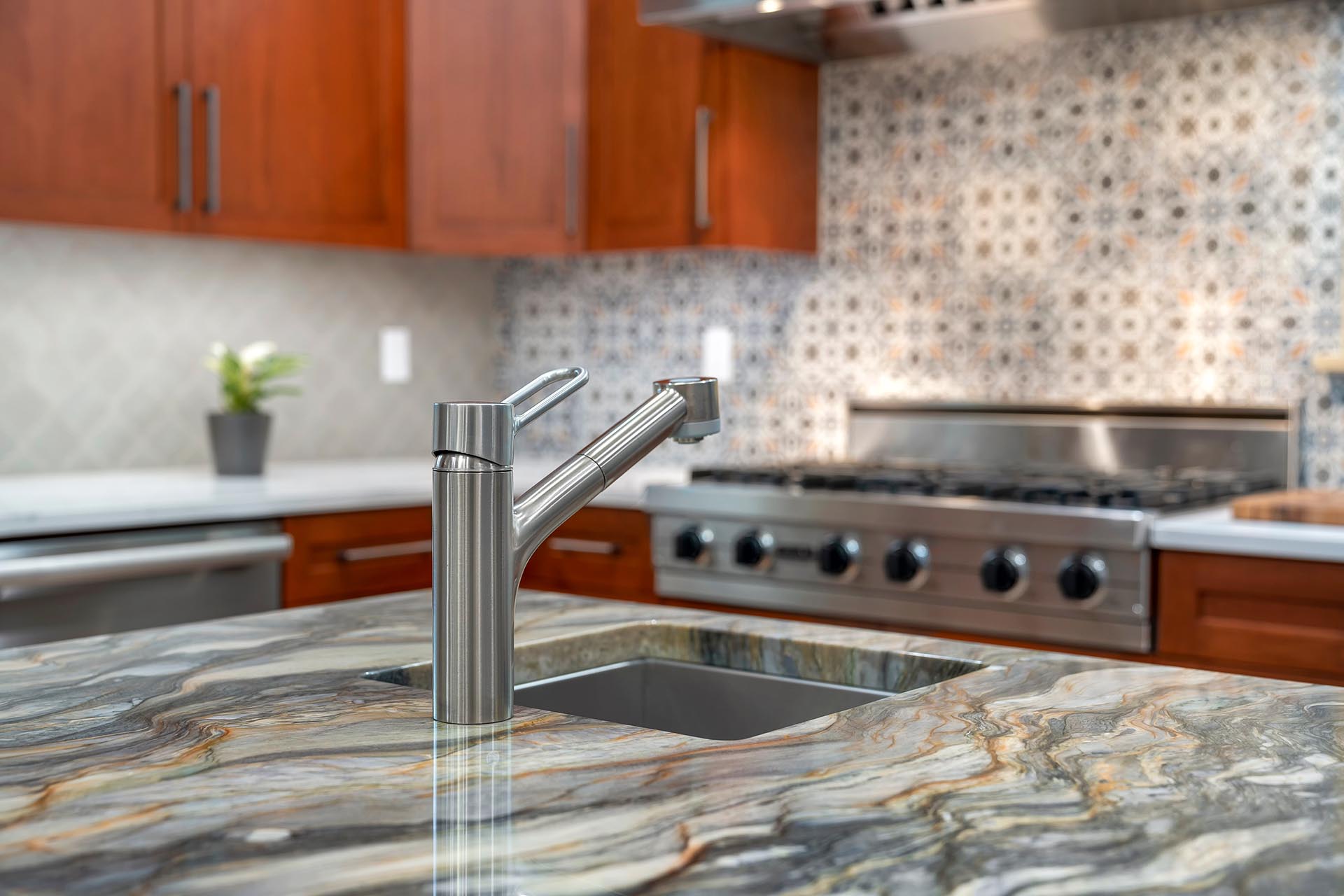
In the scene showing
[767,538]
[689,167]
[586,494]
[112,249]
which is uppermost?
[689,167]

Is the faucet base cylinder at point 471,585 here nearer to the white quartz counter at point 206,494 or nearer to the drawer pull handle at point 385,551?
the white quartz counter at point 206,494

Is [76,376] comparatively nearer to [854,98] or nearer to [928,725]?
[854,98]

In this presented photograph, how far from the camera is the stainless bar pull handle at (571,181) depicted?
3375 millimetres

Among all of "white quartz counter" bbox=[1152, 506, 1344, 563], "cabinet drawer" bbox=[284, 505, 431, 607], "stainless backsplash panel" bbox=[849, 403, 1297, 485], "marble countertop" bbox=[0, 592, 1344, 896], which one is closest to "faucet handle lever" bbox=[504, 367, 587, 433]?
"marble countertop" bbox=[0, 592, 1344, 896]

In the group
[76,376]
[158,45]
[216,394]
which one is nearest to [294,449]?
[216,394]

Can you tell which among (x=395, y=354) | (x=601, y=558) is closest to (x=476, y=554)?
(x=601, y=558)

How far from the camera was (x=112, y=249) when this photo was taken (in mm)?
3143

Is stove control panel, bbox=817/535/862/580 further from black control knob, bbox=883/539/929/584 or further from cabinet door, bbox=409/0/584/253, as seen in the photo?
cabinet door, bbox=409/0/584/253

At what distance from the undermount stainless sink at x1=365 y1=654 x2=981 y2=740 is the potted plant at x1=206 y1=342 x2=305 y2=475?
1.90 meters

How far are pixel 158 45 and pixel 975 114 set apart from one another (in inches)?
68.8

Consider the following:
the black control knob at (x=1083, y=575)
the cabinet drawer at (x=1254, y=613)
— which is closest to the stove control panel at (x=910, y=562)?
the black control knob at (x=1083, y=575)

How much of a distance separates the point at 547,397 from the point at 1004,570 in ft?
5.28

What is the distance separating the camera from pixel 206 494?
267 centimetres

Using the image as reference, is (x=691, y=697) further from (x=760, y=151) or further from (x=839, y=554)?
(x=760, y=151)
